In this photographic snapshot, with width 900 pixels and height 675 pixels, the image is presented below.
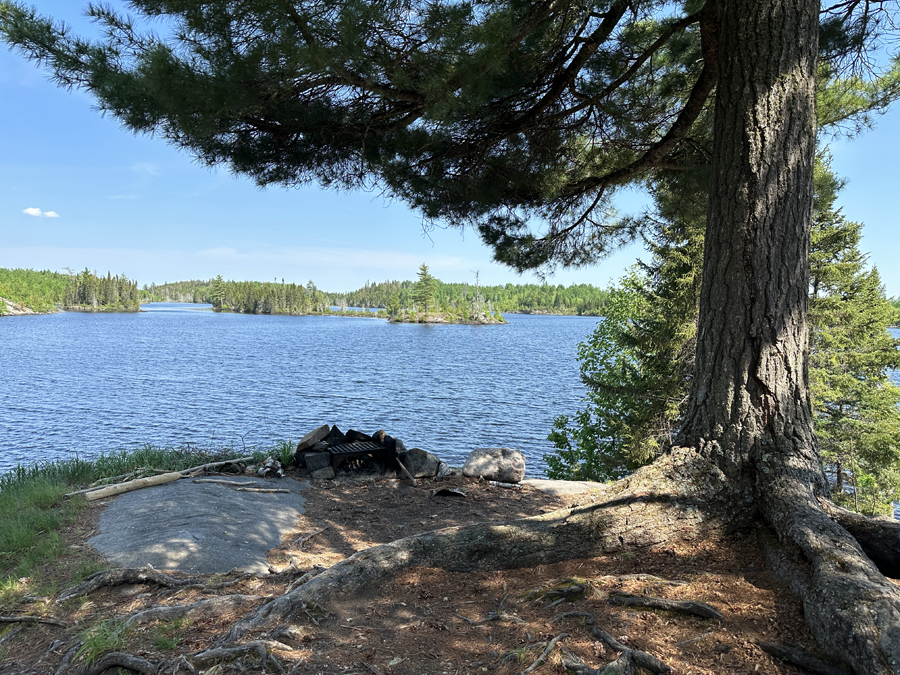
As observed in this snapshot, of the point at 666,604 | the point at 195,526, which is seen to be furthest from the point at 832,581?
the point at 195,526

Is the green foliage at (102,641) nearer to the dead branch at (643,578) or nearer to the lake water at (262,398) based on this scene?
the dead branch at (643,578)

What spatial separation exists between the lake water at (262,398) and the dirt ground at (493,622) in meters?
7.98

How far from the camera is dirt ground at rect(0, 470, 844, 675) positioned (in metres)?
2.44

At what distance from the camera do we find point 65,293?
13662cm

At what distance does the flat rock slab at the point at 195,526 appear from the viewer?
16.2ft

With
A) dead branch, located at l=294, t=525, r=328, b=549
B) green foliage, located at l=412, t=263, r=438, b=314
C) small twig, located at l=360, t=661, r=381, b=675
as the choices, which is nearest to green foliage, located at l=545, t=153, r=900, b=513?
dead branch, located at l=294, t=525, r=328, b=549

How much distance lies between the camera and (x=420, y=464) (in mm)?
8633

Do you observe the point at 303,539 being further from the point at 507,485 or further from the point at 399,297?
the point at 399,297

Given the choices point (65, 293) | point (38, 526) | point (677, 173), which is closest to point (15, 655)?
point (38, 526)

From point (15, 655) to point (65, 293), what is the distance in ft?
547

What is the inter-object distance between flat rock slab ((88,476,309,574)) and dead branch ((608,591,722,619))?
11.6ft

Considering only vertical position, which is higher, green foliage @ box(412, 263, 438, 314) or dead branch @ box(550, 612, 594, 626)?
green foliage @ box(412, 263, 438, 314)

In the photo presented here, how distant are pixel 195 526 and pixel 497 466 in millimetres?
4567

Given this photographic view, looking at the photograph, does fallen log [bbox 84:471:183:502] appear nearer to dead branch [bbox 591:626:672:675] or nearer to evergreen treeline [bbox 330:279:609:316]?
dead branch [bbox 591:626:672:675]
